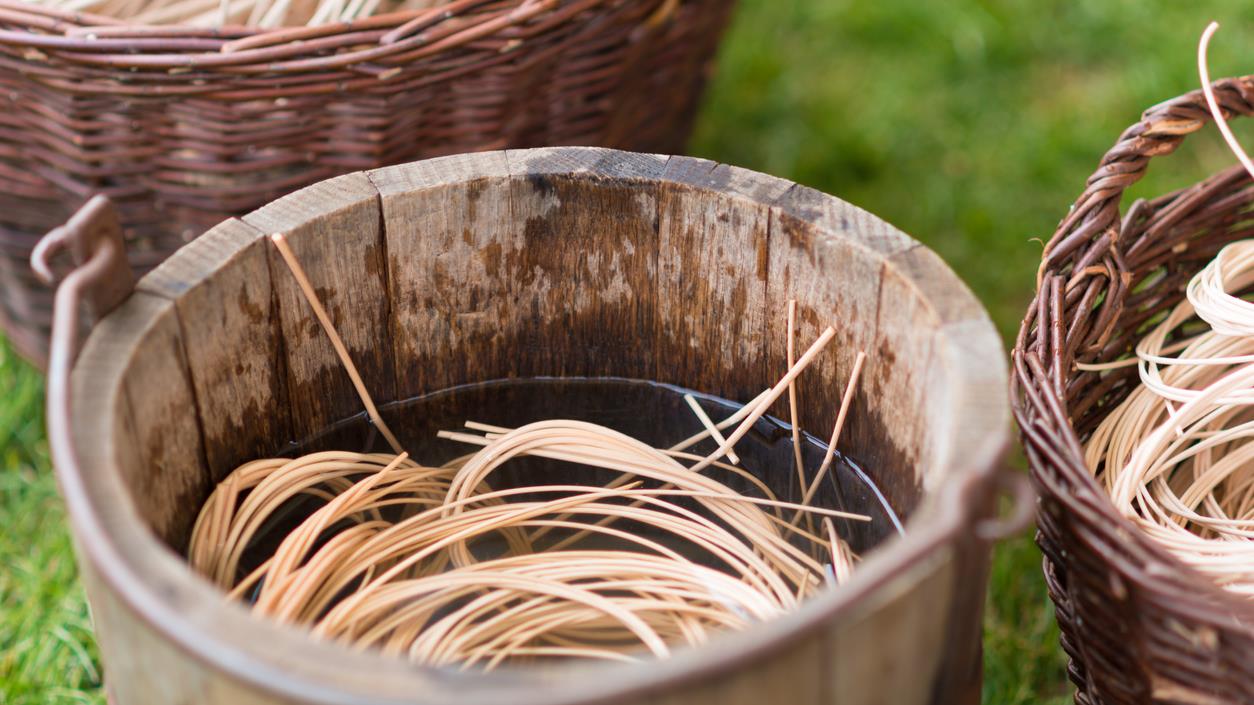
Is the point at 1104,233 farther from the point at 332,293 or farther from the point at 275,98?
the point at 275,98

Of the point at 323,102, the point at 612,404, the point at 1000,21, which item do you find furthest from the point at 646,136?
the point at 1000,21

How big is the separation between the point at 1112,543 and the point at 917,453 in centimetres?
16

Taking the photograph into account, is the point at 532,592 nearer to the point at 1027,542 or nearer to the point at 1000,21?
the point at 1027,542

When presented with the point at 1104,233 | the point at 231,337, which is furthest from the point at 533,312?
the point at 1104,233

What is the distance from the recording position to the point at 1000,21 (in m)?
2.66

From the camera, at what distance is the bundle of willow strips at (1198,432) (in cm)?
120

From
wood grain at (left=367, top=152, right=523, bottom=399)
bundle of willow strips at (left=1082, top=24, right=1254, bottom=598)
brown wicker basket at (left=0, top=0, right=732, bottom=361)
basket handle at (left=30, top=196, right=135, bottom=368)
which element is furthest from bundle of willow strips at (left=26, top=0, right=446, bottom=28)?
bundle of willow strips at (left=1082, top=24, right=1254, bottom=598)

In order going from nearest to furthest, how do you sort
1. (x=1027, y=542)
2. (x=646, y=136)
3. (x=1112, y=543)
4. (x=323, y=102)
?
(x=1112, y=543), (x=323, y=102), (x=1027, y=542), (x=646, y=136)

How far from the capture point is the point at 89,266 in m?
0.97

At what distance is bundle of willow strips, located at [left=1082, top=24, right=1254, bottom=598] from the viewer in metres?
1.20

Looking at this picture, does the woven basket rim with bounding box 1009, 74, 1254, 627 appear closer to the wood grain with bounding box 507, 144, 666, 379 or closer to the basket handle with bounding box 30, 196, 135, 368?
A: the wood grain with bounding box 507, 144, 666, 379

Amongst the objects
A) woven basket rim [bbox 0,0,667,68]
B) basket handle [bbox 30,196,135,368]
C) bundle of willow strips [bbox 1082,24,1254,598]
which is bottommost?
bundle of willow strips [bbox 1082,24,1254,598]

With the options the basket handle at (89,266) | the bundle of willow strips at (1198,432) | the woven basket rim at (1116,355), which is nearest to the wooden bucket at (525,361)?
the basket handle at (89,266)

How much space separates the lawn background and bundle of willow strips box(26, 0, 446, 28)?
1.92 feet
